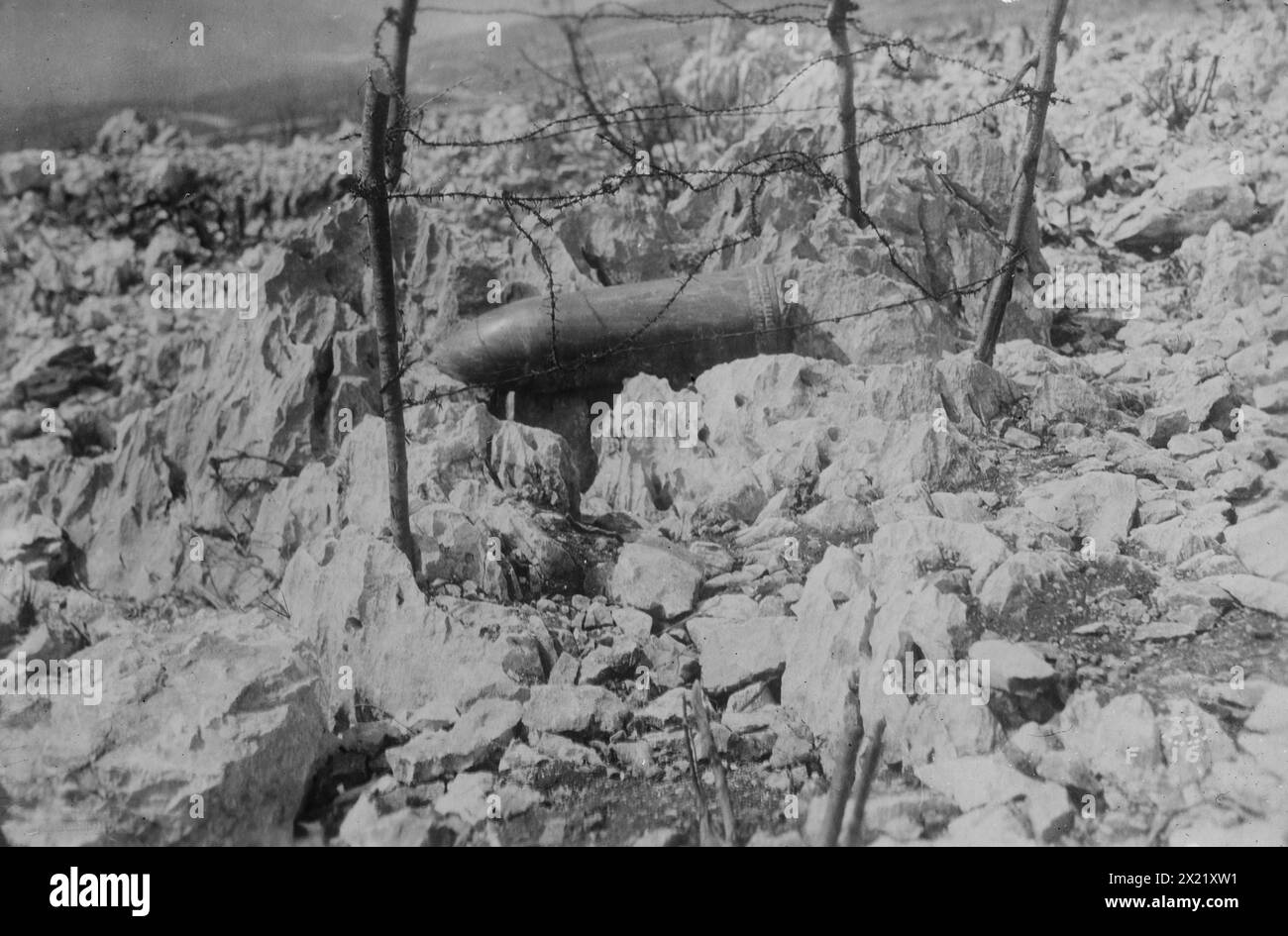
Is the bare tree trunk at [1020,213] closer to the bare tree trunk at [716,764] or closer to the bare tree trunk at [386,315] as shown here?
the bare tree trunk at [716,764]

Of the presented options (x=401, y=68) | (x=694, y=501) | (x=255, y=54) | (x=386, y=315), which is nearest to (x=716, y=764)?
(x=694, y=501)

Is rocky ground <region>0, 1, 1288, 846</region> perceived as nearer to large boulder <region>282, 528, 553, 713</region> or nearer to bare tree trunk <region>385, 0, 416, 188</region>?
large boulder <region>282, 528, 553, 713</region>

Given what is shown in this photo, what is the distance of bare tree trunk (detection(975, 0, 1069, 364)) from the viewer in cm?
504

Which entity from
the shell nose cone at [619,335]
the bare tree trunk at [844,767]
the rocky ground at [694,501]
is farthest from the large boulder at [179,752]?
the bare tree trunk at [844,767]

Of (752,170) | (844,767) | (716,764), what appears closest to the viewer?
(844,767)

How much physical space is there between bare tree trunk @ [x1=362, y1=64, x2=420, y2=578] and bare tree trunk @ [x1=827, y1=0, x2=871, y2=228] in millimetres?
2282

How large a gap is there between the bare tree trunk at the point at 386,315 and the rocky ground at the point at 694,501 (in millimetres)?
200

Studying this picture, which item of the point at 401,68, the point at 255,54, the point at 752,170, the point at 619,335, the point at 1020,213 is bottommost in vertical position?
the point at 619,335

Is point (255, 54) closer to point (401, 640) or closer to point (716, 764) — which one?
point (401, 640)

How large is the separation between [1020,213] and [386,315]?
3.28 meters

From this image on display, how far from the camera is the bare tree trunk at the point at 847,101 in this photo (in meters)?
5.25

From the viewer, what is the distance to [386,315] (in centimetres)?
438

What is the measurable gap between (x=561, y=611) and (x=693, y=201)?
9.35 feet
